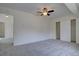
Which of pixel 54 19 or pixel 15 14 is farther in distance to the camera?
pixel 54 19

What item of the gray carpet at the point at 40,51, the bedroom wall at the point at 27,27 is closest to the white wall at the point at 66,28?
the bedroom wall at the point at 27,27

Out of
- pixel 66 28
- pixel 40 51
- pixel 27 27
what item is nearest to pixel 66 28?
pixel 66 28

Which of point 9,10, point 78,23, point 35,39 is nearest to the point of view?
point 9,10

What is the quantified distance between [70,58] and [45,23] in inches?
393

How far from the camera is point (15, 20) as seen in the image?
7.17 meters

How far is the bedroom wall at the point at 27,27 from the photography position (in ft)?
23.8

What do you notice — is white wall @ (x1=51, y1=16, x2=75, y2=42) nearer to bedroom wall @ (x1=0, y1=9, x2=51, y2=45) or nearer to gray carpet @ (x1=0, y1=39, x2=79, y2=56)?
bedroom wall @ (x1=0, y1=9, x2=51, y2=45)

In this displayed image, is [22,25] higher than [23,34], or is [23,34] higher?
[22,25]

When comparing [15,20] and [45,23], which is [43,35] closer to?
[45,23]

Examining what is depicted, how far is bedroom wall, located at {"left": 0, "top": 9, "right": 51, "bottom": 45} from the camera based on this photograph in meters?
7.24

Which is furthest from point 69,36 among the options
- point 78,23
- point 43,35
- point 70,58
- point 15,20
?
point 70,58

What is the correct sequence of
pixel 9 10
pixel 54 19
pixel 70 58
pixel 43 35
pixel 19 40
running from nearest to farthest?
pixel 70 58
pixel 9 10
pixel 19 40
pixel 43 35
pixel 54 19

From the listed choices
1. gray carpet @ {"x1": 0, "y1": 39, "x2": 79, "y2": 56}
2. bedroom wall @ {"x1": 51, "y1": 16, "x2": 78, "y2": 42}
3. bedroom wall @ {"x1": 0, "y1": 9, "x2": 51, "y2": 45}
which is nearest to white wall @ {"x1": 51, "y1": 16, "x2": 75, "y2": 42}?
bedroom wall @ {"x1": 51, "y1": 16, "x2": 78, "y2": 42}

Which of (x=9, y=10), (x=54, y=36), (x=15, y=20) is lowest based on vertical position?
(x=54, y=36)
